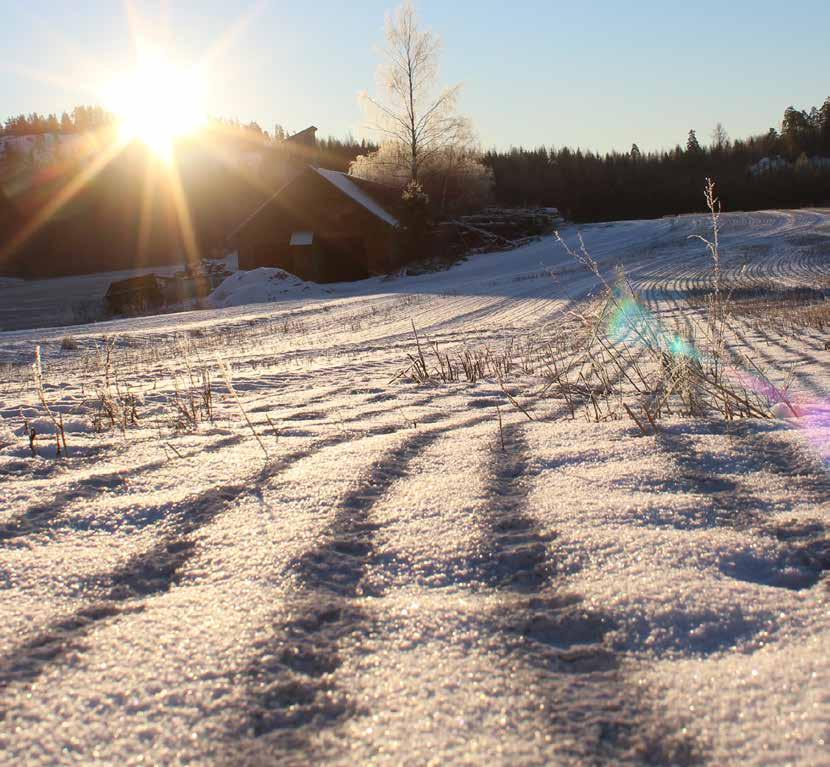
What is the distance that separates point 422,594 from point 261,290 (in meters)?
21.1

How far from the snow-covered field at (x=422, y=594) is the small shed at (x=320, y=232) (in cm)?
2436

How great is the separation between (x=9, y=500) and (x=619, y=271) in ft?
10.5

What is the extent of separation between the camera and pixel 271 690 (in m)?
1.09

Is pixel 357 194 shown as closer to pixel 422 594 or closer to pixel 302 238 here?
pixel 302 238

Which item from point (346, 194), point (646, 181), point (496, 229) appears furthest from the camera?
point (646, 181)

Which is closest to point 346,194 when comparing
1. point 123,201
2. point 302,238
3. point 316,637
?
point 302,238

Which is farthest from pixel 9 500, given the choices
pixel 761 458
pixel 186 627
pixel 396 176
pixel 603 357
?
pixel 396 176

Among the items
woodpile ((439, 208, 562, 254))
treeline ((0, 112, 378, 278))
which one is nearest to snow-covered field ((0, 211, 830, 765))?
woodpile ((439, 208, 562, 254))

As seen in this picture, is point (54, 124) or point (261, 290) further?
point (54, 124)

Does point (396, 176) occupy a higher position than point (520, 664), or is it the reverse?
point (396, 176)

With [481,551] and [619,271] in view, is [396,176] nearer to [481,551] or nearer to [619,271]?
[619,271]

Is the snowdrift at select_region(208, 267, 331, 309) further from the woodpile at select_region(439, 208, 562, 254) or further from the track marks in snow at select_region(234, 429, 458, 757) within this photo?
the track marks in snow at select_region(234, 429, 458, 757)

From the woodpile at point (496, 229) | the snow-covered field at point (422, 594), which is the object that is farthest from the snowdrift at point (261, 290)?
the snow-covered field at point (422, 594)

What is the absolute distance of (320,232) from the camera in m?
27.1
